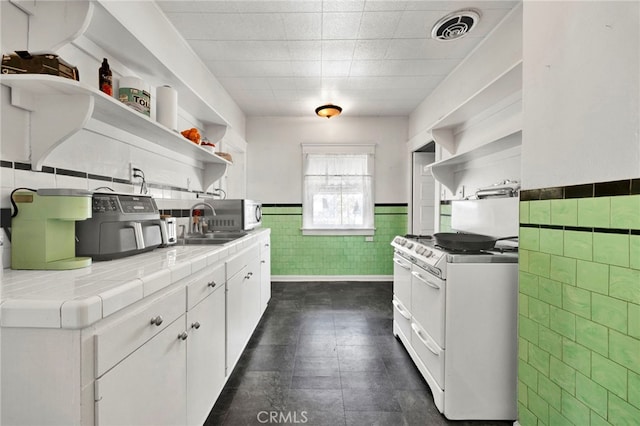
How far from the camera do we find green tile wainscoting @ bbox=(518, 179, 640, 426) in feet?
3.23

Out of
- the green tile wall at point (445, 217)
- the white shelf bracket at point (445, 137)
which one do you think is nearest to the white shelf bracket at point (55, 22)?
the white shelf bracket at point (445, 137)

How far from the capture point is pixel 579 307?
1177 millimetres

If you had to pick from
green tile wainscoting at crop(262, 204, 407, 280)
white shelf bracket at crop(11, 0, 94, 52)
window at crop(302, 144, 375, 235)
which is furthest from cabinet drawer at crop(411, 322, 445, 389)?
window at crop(302, 144, 375, 235)

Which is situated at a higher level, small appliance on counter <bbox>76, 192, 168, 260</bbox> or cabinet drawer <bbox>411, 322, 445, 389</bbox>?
small appliance on counter <bbox>76, 192, 168, 260</bbox>

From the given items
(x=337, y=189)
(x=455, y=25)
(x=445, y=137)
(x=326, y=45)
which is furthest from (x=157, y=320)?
(x=337, y=189)

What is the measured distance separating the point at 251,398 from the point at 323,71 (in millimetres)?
3012

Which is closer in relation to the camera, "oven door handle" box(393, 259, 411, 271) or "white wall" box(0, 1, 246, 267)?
"white wall" box(0, 1, 246, 267)

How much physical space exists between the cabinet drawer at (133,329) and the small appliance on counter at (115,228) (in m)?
0.39

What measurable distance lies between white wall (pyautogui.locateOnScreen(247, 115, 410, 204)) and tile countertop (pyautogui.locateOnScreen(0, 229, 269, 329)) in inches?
132

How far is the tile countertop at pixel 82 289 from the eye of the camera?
0.75 m

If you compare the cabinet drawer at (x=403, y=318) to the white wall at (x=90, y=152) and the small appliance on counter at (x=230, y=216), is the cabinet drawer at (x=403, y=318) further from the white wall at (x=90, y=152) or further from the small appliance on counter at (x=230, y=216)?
the white wall at (x=90, y=152)

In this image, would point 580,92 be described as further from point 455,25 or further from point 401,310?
point 401,310

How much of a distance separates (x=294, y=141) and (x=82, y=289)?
4.06m

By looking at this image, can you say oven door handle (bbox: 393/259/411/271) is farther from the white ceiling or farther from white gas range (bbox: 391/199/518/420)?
the white ceiling
